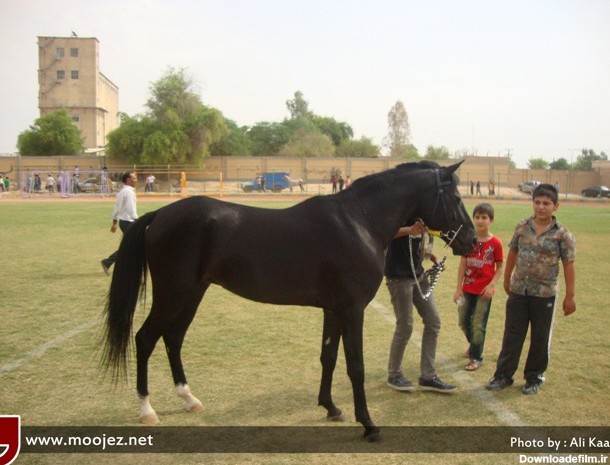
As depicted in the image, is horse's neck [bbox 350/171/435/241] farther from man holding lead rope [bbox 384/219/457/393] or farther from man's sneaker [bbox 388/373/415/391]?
man's sneaker [bbox 388/373/415/391]

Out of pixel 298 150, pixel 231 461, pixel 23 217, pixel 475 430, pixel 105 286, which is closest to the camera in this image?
pixel 231 461

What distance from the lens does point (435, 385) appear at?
5.27 meters

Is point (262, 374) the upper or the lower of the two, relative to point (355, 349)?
lower

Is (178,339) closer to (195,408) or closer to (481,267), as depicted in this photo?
(195,408)

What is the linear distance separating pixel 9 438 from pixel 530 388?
14.3ft

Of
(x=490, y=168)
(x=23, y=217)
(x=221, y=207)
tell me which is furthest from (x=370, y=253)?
(x=490, y=168)

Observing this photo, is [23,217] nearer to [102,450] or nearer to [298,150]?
[102,450]

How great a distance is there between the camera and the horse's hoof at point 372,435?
4.23 m

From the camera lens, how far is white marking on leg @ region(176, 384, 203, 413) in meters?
4.73

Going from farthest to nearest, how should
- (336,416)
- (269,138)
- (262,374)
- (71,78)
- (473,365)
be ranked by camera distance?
(269,138), (71,78), (473,365), (262,374), (336,416)

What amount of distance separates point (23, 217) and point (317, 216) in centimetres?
2408

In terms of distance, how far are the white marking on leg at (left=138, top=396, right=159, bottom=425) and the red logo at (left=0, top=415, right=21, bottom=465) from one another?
0.89 meters

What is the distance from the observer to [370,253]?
459 cm

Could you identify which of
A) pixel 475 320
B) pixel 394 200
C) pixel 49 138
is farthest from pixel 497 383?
pixel 49 138
